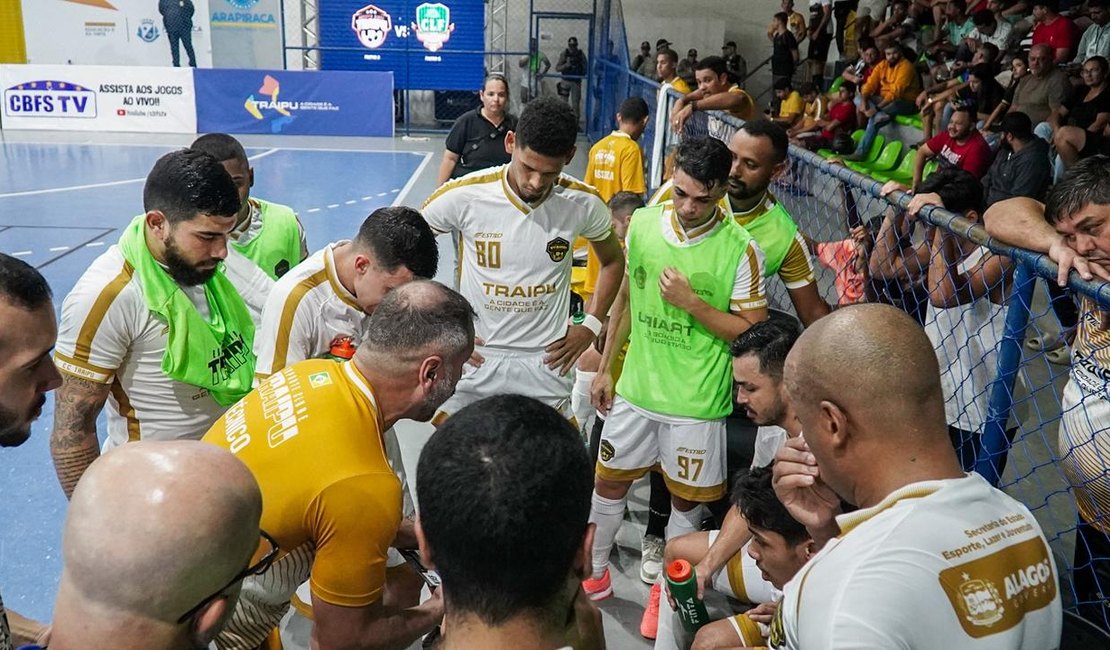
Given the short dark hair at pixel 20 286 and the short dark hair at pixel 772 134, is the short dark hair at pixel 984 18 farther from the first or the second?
the short dark hair at pixel 20 286

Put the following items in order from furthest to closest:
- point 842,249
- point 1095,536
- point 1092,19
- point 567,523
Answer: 1. point 1092,19
2. point 842,249
3. point 1095,536
4. point 567,523

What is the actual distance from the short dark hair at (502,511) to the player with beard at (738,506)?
1.65 meters

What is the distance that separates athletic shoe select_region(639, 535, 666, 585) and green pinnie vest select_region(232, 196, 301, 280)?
7.52ft

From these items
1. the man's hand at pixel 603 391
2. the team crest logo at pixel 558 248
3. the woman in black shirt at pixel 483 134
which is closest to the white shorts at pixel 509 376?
the man's hand at pixel 603 391

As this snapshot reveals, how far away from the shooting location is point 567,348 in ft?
13.4

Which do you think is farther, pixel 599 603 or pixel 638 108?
pixel 638 108

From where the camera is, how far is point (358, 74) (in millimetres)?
17297

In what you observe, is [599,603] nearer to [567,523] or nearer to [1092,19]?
[567,523]

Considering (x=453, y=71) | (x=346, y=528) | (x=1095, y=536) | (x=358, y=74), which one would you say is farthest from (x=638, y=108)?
(x=453, y=71)

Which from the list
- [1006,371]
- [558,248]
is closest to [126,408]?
[558,248]

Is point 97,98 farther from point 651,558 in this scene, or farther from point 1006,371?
point 1006,371

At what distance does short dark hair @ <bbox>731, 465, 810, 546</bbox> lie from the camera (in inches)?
109

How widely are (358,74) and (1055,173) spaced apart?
502 inches

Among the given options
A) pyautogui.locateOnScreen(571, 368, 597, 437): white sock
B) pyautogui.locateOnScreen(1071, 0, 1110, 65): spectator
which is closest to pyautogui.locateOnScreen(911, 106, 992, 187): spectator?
pyautogui.locateOnScreen(1071, 0, 1110, 65): spectator
